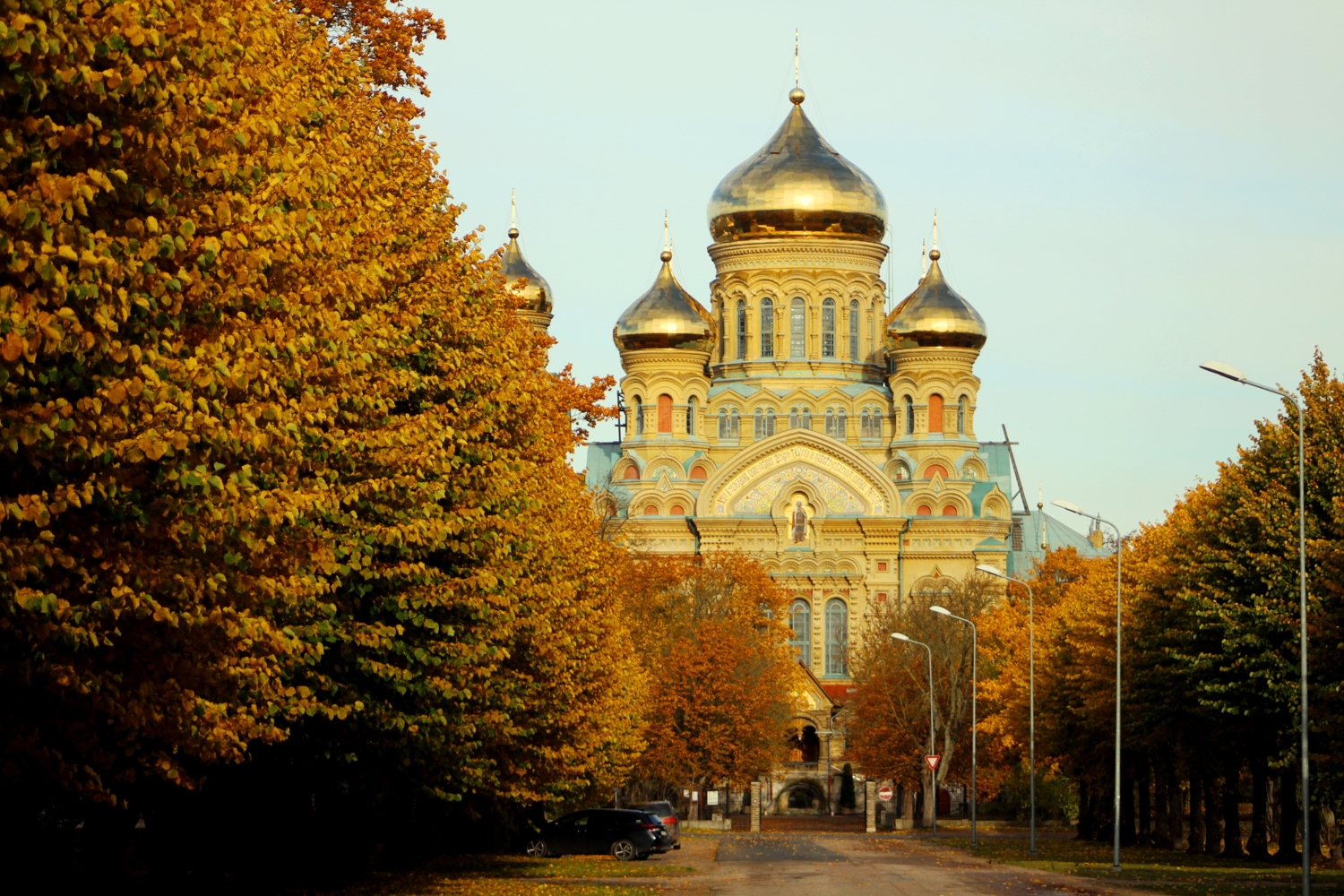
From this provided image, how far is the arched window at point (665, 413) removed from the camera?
9925cm

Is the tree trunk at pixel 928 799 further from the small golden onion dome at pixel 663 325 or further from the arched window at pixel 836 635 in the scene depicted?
the small golden onion dome at pixel 663 325

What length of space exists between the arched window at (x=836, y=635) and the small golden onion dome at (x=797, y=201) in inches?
743

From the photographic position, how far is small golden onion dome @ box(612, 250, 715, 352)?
3937 inches

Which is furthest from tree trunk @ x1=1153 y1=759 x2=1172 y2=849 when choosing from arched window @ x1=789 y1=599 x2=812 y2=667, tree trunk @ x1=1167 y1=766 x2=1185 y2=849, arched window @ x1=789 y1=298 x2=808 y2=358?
arched window @ x1=789 y1=298 x2=808 y2=358

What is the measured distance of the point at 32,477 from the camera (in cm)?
1307

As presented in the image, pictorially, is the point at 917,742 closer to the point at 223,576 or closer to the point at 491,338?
the point at 491,338

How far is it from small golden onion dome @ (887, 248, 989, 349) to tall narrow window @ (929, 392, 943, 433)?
259 cm

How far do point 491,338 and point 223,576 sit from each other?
10205mm

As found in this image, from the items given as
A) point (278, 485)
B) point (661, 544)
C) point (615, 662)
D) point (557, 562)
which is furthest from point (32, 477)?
point (661, 544)

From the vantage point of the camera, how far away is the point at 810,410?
322 ft

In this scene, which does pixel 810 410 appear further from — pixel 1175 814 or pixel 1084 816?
pixel 1175 814

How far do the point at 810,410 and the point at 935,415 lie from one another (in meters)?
6.17

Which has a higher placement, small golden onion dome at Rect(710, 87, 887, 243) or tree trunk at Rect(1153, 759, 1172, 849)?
small golden onion dome at Rect(710, 87, 887, 243)

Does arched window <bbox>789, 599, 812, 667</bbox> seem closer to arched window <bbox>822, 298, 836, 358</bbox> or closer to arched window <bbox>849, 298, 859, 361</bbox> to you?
arched window <bbox>822, 298, 836, 358</bbox>
